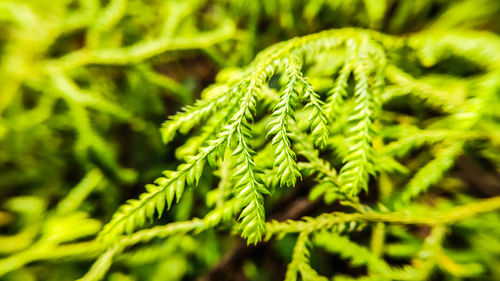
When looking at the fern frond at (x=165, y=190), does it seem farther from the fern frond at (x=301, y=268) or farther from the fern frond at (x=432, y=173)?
the fern frond at (x=432, y=173)

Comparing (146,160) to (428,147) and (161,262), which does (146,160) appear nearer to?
(161,262)

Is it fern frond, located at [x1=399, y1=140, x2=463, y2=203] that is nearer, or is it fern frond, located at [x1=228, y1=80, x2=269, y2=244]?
fern frond, located at [x1=228, y1=80, x2=269, y2=244]

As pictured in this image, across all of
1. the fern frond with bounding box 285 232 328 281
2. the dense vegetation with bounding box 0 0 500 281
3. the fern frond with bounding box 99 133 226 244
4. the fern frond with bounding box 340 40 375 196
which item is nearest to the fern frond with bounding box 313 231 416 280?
the dense vegetation with bounding box 0 0 500 281

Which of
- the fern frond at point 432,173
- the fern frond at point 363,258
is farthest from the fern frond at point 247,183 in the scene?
the fern frond at point 432,173

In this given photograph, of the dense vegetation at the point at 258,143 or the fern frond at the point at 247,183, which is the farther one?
the dense vegetation at the point at 258,143

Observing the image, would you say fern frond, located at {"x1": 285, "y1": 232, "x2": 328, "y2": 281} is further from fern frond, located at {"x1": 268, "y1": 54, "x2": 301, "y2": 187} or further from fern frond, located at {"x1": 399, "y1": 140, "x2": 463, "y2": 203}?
fern frond, located at {"x1": 399, "y1": 140, "x2": 463, "y2": 203}

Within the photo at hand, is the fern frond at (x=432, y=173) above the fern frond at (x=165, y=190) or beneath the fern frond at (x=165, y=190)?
beneath

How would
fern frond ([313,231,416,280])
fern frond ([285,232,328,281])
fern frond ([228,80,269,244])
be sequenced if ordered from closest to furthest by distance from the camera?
fern frond ([228,80,269,244])
fern frond ([285,232,328,281])
fern frond ([313,231,416,280])

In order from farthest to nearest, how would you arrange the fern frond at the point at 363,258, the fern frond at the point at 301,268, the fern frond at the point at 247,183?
the fern frond at the point at 363,258 → the fern frond at the point at 301,268 → the fern frond at the point at 247,183

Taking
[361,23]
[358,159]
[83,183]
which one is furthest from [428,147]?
[83,183]
